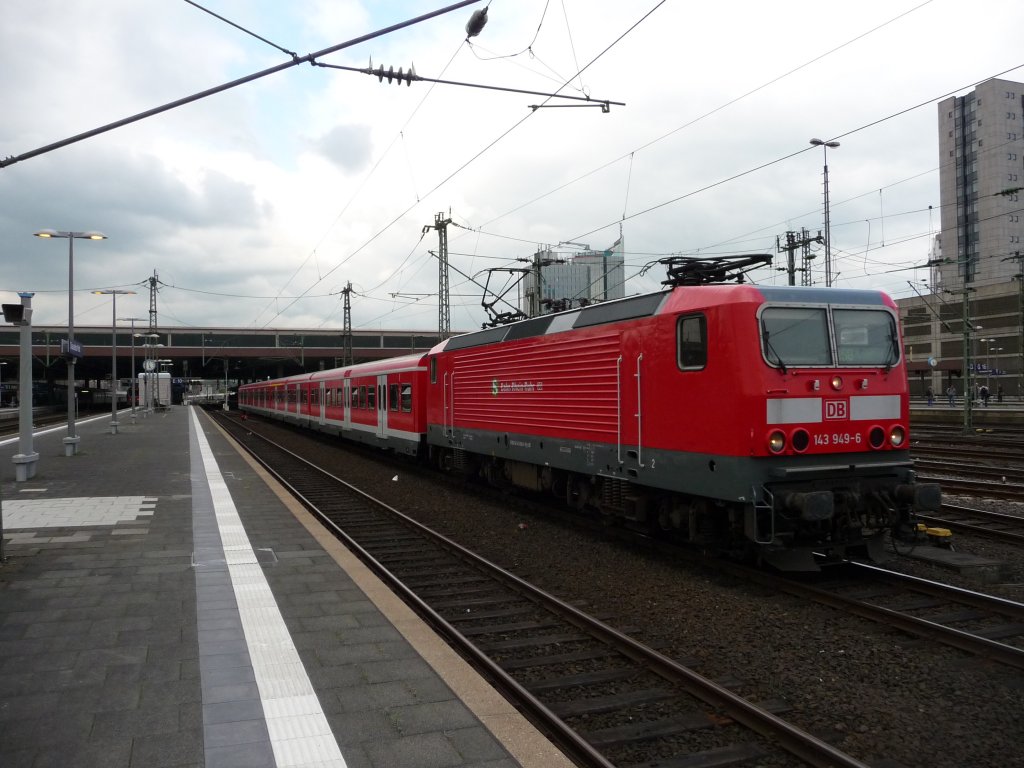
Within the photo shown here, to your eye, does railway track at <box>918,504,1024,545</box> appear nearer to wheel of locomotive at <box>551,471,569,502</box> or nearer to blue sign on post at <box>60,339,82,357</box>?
wheel of locomotive at <box>551,471,569,502</box>

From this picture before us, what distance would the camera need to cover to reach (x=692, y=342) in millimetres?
8148

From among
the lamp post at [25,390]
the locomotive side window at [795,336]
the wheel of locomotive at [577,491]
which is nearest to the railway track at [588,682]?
the wheel of locomotive at [577,491]

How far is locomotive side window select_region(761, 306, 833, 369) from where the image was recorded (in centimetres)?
766

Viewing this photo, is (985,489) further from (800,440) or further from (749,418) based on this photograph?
(749,418)

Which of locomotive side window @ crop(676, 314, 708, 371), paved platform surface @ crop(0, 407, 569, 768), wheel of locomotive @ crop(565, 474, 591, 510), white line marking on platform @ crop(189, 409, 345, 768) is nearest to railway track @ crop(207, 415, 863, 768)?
paved platform surface @ crop(0, 407, 569, 768)

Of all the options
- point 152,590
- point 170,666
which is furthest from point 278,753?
point 152,590

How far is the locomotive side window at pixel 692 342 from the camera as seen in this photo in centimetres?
795

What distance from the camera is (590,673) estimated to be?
5.55 metres

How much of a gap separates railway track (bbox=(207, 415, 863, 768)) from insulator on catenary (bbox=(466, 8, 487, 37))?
611 centimetres

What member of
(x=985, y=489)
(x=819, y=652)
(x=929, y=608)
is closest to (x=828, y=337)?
(x=929, y=608)

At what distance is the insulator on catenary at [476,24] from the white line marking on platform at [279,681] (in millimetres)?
6488

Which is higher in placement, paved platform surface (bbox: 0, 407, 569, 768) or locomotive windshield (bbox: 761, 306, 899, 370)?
locomotive windshield (bbox: 761, 306, 899, 370)

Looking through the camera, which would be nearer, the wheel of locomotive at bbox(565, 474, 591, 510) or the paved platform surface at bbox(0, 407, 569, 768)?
the paved platform surface at bbox(0, 407, 569, 768)

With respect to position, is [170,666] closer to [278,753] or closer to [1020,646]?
[278,753]
